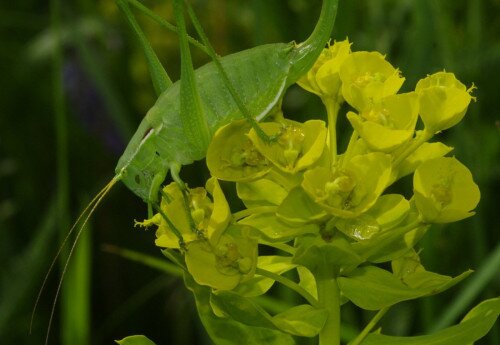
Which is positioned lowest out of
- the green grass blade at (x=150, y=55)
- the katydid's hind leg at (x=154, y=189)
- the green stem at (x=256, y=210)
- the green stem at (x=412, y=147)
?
the green stem at (x=256, y=210)

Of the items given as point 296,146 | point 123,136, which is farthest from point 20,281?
point 296,146

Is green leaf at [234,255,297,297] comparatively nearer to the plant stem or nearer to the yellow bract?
the plant stem

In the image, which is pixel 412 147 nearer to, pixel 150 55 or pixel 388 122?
pixel 388 122

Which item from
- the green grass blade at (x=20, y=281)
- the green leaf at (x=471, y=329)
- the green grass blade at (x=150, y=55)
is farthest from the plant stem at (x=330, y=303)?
the green grass blade at (x=20, y=281)

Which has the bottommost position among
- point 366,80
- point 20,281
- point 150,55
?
point 20,281

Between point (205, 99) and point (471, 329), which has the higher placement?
point (205, 99)

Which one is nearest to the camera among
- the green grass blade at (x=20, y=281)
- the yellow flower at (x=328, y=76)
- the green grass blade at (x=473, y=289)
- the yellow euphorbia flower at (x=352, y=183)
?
the yellow euphorbia flower at (x=352, y=183)

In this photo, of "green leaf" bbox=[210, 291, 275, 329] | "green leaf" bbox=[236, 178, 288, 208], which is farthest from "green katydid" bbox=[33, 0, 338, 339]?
"green leaf" bbox=[210, 291, 275, 329]

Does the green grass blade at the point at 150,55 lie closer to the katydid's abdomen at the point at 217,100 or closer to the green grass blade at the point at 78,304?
the katydid's abdomen at the point at 217,100
